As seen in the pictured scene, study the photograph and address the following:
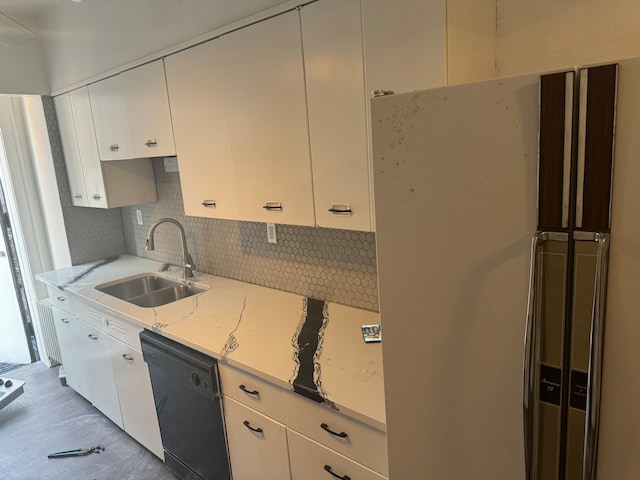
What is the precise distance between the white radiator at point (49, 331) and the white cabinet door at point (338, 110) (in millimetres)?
2925

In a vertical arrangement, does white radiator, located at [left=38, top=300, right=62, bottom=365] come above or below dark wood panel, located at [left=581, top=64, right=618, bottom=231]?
below

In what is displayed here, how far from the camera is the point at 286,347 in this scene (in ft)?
5.69

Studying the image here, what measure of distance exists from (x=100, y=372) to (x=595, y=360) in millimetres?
2798

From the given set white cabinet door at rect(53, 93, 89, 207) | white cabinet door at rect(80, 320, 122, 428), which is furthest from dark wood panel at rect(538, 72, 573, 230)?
white cabinet door at rect(53, 93, 89, 207)

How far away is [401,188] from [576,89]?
374 mm

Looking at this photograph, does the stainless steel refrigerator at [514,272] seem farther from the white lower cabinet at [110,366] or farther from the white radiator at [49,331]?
the white radiator at [49,331]

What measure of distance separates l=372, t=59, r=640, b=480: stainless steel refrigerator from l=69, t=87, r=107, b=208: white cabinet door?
2.48 metres

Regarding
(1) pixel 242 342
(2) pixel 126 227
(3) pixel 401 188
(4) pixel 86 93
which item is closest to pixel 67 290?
(2) pixel 126 227

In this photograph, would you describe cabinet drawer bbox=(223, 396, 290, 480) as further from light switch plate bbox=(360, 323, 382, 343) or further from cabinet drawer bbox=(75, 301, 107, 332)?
cabinet drawer bbox=(75, 301, 107, 332)

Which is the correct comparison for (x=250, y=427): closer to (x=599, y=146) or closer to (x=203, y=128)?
(x=203, y=128)

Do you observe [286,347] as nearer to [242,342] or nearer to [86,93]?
[242,342]

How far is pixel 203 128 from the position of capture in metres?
2.04

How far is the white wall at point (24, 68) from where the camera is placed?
2.90 metres

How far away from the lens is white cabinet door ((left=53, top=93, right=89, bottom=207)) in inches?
119
